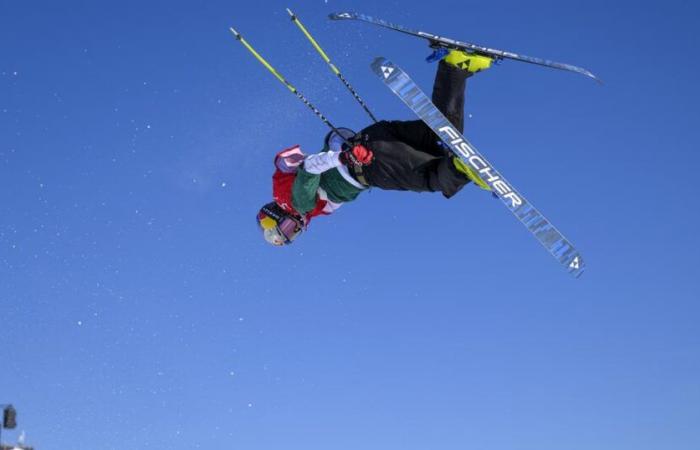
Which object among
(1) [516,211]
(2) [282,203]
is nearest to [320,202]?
(2) [282,203]

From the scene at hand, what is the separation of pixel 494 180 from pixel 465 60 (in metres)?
1.45

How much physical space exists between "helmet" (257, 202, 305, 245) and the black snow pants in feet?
6.00

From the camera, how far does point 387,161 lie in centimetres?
1231

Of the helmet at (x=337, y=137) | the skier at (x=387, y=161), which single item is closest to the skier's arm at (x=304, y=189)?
the skier at (x=387, y=161)

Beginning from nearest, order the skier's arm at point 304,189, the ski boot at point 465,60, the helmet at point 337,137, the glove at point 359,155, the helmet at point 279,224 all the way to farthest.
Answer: the ski boot at point 465,60, the glove at point 359,155, the helmet at point 337,137, the skier's arm at point 304,189, the helmet at point 279,224

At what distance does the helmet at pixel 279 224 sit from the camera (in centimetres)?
1419

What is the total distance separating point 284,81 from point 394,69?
186 cm

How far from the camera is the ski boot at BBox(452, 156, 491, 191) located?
11797 millimetres

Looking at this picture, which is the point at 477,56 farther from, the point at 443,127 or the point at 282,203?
the point at 282,203

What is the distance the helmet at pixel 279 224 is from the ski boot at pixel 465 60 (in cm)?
347

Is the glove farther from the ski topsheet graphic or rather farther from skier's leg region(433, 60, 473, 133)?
skier's leg region(433, 60, 473, 133)

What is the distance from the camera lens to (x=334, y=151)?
12.9m

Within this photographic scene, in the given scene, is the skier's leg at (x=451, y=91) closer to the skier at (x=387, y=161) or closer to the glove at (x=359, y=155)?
the skier at (x=387, y=161)

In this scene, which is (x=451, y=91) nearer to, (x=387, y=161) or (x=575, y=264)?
(x=387, y=161)
